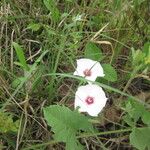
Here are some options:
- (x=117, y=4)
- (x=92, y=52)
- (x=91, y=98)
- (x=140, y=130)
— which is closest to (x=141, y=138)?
(x=140, y=130)

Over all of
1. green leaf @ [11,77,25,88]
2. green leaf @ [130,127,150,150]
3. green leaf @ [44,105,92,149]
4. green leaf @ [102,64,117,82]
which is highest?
green leaf @ [102,64,117,82]

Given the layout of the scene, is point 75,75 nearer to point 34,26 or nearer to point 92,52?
point 92,52

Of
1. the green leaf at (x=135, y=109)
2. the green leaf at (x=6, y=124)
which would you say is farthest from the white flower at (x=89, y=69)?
the green leaf at (x=6, y=124)

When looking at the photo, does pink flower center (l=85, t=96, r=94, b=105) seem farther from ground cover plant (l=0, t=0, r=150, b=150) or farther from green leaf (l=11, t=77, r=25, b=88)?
green leaf (l=11, t=77, r=25, b=88)

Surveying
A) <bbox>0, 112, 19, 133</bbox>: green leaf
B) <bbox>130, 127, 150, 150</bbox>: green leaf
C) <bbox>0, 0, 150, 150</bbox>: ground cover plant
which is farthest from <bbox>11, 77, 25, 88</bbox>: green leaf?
<bbox>130, 127, 150, 150</bbox>: green leaf

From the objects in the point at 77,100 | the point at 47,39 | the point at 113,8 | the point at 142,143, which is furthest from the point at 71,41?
the point at 142,143

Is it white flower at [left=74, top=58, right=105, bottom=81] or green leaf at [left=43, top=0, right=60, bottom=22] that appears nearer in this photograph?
white flower at [left=74, top=58, right=105, bottom=81]

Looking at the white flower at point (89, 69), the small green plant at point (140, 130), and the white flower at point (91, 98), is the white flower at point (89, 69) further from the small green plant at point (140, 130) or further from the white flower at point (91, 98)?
the small green plant at point (140, 130)
